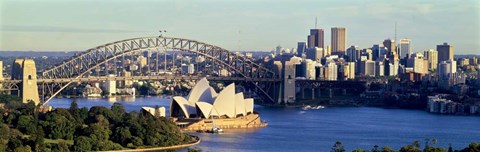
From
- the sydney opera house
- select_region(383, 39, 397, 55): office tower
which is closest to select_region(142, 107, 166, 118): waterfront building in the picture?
the sydney opera house

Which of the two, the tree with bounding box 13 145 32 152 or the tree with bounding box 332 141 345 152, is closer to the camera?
the tree with bounding box 13 145 32 152

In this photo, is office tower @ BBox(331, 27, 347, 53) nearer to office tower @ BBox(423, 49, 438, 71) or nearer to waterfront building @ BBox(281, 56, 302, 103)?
office tower @ BBox(423, 49, 438, 71)

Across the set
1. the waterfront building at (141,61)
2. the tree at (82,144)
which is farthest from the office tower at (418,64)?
the tree at (82,144)

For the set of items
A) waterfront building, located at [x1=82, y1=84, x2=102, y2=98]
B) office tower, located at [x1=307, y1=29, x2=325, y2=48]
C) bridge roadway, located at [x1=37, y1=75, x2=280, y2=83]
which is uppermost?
office tower, located at [x1=307, y1=29, x2=325, y2=48]

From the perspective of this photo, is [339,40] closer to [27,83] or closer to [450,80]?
[450,80]

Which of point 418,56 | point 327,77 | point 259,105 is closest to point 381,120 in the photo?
point 259,105

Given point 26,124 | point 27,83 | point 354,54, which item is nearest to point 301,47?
point 354,54
